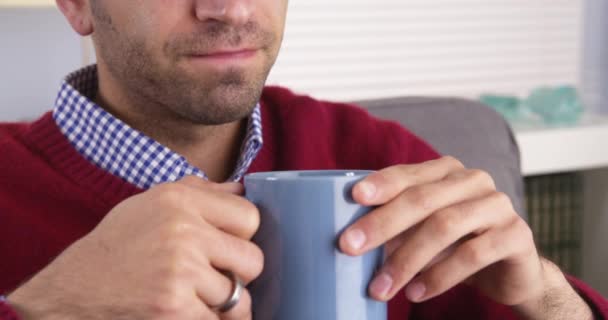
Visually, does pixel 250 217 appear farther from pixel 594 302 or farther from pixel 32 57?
pixel 32 57

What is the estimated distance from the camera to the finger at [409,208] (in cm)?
58

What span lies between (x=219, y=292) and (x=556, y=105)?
1.77 m

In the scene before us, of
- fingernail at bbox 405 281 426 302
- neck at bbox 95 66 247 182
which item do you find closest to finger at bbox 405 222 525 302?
fingernail at bbox 405 281 426 302

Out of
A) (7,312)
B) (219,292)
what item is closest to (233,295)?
(219,292)

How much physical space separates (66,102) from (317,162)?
1.17ft

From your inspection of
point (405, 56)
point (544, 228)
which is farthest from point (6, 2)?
point (544, 228)

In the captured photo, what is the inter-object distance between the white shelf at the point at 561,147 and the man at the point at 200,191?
2.82 feet

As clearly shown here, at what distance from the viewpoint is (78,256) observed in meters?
0.67

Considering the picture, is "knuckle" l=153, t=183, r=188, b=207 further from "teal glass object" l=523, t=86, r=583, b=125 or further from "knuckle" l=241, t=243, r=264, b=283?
"teal glass object" l=523, t=86, r=583, b=125

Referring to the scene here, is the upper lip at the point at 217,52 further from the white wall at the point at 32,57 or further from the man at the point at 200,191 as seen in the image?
the white wall at the point at 32,57

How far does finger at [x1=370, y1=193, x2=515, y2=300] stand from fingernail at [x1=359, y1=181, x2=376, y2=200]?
64 mm

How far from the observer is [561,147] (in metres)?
2.07

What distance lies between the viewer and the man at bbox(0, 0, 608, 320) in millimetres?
618

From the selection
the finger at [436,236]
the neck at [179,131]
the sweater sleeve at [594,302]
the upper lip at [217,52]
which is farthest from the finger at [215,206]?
the sweater sleeve at [594,302]
